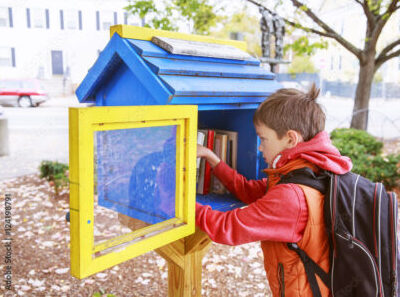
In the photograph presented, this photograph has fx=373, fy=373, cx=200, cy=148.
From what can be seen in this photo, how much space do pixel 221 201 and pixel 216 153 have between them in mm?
321

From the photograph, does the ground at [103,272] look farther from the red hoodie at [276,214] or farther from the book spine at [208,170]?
the red hoodie at [276,214]

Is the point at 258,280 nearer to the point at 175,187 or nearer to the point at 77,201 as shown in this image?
the point at 175,187

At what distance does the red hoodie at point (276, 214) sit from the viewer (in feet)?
4.73

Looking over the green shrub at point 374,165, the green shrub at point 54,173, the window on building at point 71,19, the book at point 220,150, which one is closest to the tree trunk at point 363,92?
the green shrub at point 374,165

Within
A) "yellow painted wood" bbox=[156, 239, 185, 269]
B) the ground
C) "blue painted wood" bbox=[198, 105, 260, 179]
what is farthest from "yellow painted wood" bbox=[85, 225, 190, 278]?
the ground

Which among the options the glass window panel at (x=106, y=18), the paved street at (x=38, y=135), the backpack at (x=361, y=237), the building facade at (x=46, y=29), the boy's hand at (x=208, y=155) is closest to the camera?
the backpack at (x=361, y=237)

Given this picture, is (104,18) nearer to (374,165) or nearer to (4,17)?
(4,17)

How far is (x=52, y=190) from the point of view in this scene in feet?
18.8

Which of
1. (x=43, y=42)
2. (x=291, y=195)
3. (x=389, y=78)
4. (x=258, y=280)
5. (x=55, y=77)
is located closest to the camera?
(x=291, y=195)

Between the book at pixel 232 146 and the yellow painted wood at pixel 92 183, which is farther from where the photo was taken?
the book at pixel 232 146

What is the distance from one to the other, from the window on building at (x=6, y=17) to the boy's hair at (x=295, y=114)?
21243 millimetres

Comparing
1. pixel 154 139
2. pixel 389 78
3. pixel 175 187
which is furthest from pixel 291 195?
pixel 389 78

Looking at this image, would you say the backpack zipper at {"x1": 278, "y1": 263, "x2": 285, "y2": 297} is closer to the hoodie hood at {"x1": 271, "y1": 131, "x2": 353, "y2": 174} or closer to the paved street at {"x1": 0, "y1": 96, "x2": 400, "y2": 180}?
the hoodie hood at {"x1": 271, "y1": 131, "x2": 353, "y2": 174}

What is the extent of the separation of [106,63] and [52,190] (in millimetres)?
4448
